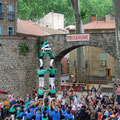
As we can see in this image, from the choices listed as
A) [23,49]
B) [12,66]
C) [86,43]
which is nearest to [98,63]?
[86,43]

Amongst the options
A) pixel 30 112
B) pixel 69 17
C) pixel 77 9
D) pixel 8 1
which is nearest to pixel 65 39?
pixel 77 9

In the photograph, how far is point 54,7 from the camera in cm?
6234

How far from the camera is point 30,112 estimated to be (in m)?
13.8

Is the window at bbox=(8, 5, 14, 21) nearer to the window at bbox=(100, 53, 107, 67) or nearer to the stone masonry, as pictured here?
the stone masonry

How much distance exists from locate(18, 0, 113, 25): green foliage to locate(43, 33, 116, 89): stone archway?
74.8ft

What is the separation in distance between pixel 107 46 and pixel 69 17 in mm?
43714

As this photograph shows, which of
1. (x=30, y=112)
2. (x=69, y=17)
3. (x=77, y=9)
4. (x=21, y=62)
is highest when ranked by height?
(x=69, y=17)

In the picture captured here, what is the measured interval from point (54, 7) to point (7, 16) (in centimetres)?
3198

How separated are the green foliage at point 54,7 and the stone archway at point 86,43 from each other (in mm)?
22786

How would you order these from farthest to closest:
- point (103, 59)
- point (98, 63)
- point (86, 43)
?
point (98, 63) → point (103, 59) → point (86, 43)

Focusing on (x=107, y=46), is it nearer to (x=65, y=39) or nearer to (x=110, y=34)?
(x=110, y=34)

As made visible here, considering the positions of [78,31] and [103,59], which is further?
[103,59]

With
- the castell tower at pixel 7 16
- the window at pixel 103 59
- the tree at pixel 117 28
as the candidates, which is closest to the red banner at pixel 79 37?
the tree at pixel 117 28

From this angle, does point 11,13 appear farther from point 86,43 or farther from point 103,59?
point 103,59
